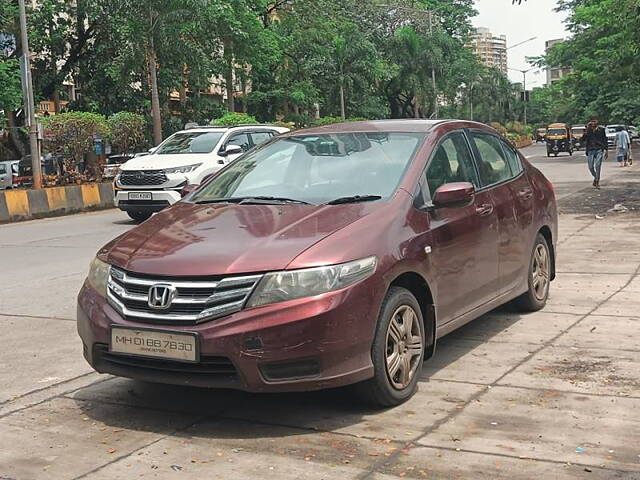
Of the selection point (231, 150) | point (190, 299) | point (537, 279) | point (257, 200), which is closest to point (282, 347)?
point (190, 299)

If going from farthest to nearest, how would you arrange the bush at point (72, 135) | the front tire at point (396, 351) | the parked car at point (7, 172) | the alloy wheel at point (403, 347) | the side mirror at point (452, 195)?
the parked car at point (7, 172), the bush at point (72, 135), the side mirror at point (452, 195), the alloy wheel at point (403, 347), the front tire at point (396, 351)

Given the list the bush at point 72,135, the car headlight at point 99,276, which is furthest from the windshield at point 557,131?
the car headlight at point 99,276

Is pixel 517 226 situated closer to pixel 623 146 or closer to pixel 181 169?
pixel 181 169

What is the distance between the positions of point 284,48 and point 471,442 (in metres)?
40.1

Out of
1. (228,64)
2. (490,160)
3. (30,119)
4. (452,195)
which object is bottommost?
(452,195)

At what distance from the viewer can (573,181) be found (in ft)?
80.9

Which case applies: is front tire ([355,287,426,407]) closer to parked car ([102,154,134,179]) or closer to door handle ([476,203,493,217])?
door handle ([476,203,493,217])

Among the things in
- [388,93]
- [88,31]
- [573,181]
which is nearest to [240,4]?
[88,31]

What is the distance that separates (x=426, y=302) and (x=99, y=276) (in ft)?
6.32

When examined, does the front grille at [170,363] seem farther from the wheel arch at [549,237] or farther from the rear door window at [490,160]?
the wheel arch at [549,237]

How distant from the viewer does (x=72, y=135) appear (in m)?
20.8

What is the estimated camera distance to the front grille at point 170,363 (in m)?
4.29

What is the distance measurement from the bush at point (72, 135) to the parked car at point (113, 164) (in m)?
1.03

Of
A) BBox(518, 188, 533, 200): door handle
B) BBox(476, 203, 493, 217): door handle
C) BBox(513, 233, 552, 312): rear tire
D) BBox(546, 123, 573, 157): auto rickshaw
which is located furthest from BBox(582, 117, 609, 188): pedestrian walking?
BBox(546, 123, 573, 157): auto rickshaw
